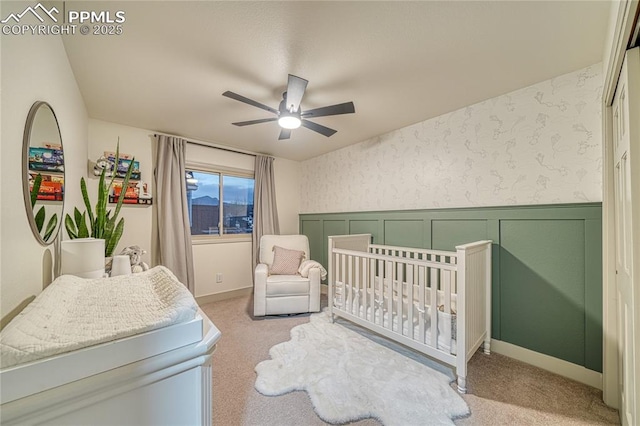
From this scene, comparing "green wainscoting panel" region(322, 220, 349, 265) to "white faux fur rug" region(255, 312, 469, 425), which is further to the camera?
"green wainscoting panel" region(322, 220, 349, 265)

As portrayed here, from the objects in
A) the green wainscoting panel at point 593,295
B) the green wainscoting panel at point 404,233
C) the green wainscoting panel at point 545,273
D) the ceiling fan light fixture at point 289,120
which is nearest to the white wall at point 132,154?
the ceiling fan light fixture at point 289,120

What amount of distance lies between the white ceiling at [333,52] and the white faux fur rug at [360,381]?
220 cm

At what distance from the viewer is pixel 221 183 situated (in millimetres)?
3779

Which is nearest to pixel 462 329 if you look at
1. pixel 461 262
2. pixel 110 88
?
pixel 461 262

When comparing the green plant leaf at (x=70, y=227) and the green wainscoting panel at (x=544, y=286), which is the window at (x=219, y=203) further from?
the green wainscoting panel at (x=544, y=286)

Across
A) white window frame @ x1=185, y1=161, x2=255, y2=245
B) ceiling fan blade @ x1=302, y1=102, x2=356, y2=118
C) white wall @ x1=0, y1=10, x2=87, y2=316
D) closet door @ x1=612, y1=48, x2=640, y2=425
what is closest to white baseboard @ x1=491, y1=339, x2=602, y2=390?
closet door @ x1=612, y1=48, x2=640, y2=425

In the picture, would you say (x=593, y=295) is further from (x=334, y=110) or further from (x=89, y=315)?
(x=89, y=315)

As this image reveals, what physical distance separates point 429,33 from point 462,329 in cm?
189

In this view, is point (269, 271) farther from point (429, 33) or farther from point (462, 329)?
point (429, 33)

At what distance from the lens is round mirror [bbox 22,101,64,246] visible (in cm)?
109

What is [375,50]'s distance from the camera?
163 centimetres

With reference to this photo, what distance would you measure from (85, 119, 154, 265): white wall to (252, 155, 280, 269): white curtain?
1360mm

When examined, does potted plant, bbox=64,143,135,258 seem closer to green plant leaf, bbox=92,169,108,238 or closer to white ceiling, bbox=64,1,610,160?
green plant leaf, bbox=92,169,108,238

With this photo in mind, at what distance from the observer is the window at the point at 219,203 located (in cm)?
354
